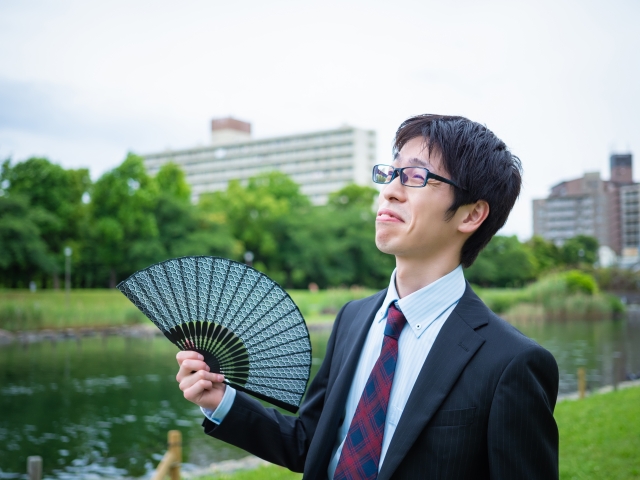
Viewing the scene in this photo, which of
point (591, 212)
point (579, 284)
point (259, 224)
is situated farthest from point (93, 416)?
point (591, 212)

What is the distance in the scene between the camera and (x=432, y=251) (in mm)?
1642

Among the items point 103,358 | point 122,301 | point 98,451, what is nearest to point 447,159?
point 98,451

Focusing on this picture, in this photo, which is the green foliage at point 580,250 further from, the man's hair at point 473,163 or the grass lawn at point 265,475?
the man's hair at point 473,163

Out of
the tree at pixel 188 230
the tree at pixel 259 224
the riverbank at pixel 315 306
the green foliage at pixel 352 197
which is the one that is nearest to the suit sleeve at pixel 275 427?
the riverbank at pixel 315 306

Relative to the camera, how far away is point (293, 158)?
83625 millimetres

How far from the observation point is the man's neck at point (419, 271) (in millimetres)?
1649

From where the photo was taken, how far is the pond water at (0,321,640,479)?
840cm

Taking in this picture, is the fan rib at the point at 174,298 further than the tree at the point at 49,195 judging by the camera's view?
No

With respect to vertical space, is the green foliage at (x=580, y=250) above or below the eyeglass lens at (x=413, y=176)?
below

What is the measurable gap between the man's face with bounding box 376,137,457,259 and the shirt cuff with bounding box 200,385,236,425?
0.56m

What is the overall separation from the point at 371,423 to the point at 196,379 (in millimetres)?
451

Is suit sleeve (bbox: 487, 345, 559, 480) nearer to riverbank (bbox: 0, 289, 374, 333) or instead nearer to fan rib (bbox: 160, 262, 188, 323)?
fan rib (bbox: 160, 262, 188, 323)

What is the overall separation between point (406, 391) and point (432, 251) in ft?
1.19

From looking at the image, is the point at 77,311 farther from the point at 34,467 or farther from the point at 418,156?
the point at 418,156
